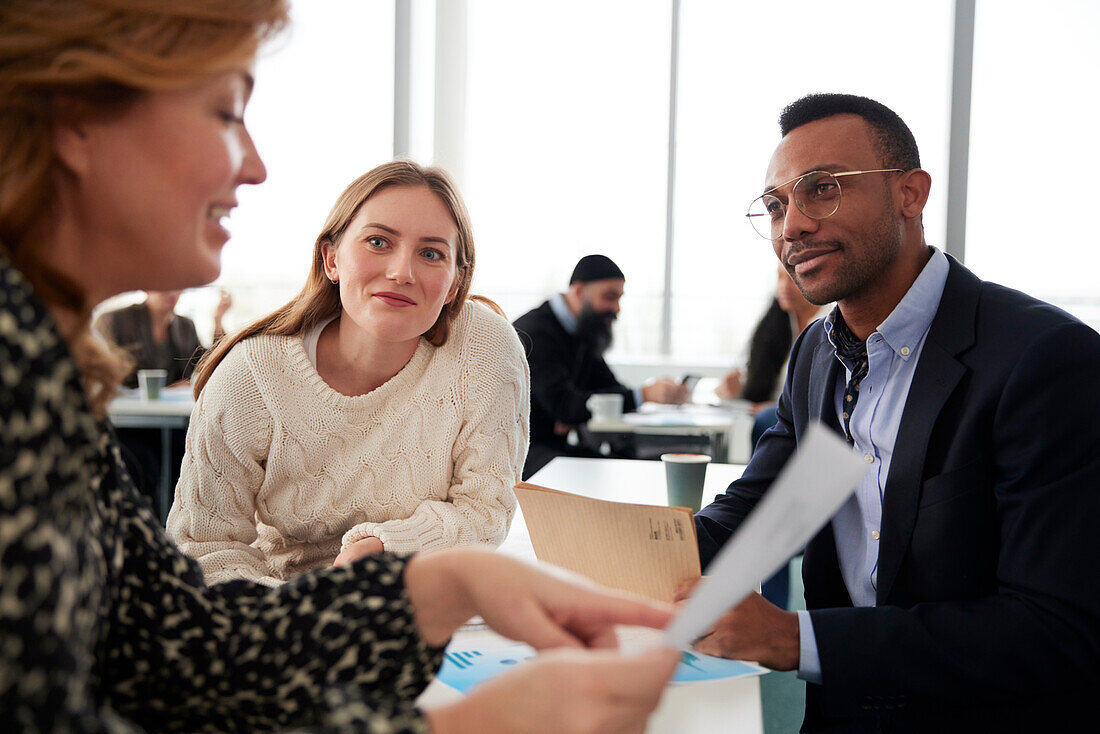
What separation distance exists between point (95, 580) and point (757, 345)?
4.17 meters

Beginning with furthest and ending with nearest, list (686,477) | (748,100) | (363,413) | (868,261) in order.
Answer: (748,100) → (686,477) → (363,413) → (868,261)

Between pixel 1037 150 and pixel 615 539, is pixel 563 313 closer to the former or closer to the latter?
pixel 615 539

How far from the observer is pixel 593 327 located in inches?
175

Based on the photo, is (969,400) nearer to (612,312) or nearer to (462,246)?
(462,246)

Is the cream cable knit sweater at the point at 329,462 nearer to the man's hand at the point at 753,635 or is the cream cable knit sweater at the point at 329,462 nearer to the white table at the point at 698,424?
the man's hand at the point at 753,635

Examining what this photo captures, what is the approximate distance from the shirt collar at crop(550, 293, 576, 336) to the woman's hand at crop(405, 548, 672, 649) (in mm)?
3580

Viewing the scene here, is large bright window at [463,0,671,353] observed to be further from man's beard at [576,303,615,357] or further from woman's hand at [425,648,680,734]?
woman's hand at [425,648,680,734]

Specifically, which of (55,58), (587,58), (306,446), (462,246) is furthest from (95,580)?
(587,58)

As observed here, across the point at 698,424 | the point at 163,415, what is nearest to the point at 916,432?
the point at 698,424

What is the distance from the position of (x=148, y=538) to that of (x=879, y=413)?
117cm

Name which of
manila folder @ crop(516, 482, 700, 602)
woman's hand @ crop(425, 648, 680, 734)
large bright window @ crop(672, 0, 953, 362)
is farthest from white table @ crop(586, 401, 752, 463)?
woman's hand @ crop(425, 648, 680, 734)

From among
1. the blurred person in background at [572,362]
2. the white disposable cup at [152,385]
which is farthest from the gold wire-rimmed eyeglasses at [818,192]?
the white disposable cup at [152,385]

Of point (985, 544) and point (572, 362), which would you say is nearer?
point (985, 544)

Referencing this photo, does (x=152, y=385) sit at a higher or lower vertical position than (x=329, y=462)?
lower
